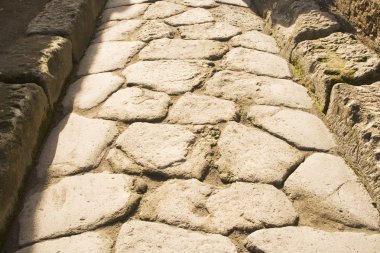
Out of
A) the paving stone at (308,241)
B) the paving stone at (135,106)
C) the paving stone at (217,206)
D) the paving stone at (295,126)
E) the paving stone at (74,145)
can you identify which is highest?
the paving stone at (295,126)

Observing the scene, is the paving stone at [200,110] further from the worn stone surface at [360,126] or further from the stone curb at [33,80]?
the stone curb at [33,80]

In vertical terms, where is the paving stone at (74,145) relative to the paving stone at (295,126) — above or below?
below

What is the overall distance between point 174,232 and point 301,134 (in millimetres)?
869

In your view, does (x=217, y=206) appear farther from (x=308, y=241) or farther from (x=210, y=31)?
(x=210, y=31)

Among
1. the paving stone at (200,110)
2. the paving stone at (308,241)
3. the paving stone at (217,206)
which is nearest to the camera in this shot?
the paving stone at (308,241)

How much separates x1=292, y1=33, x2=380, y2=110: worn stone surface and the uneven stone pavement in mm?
110

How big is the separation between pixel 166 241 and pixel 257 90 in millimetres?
1198

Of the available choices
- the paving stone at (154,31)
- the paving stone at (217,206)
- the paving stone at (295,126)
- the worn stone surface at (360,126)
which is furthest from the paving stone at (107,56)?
the worn stone surface at (360,126)

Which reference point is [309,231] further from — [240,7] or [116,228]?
[240,7]

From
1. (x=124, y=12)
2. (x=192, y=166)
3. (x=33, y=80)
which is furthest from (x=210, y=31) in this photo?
(x=192, y=166)

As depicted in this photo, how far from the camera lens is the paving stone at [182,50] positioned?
2812 millimetres

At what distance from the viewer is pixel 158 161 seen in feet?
6.25

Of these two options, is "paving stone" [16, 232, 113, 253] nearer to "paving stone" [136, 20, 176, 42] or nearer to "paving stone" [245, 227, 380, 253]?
"paving stone" [245, 227, 380, 253]

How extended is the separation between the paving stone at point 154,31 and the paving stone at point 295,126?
3.82ft
